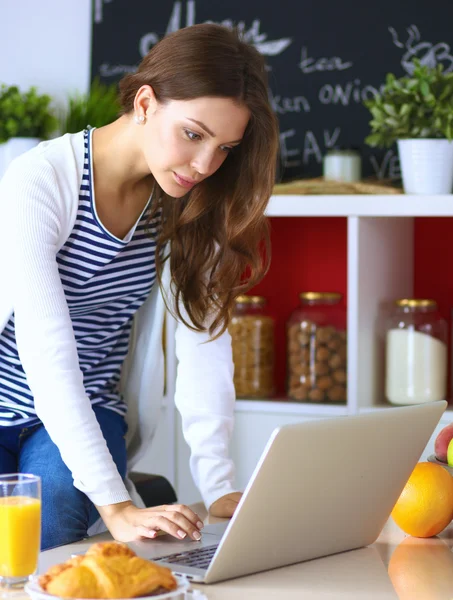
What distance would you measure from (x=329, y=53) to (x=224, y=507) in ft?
5.41

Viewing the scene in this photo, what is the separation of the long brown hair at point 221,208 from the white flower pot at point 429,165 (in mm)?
792

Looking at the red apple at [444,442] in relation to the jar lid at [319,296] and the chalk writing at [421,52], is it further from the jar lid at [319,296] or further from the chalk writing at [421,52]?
the chalk writing at [421,52]

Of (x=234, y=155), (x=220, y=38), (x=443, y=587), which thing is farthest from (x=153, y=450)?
(x=443, y=587)

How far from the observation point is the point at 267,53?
2.78 metres

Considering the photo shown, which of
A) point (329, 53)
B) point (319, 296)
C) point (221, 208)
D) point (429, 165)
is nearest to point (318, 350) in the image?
point (319, 296)

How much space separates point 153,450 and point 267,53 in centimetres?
116

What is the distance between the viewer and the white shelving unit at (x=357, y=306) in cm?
242

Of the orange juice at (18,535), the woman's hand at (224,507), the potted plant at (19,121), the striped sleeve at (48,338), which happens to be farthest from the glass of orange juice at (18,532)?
the potted plant at (19,121)

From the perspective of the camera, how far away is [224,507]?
4.68ft

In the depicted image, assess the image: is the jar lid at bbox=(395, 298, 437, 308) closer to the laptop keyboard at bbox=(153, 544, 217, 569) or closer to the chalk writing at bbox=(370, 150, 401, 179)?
the chalk writing at bbox=(370, 150, 401, 179)

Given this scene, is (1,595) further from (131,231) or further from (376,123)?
(376,123)

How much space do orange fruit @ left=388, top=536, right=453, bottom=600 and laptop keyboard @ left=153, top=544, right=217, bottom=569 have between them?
208mm

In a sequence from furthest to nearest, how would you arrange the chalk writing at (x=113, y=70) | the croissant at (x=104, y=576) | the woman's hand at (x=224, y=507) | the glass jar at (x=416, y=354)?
1. the chalk writing at (x=113, y=70)
2. the glass jar at (x=416, y=354)
3. the woman's hand at (x=224, y=507)
4. the croissant at (x=104, y=576)

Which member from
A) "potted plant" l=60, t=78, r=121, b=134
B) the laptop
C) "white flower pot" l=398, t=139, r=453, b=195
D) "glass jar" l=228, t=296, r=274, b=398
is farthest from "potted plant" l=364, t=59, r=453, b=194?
the laptop
